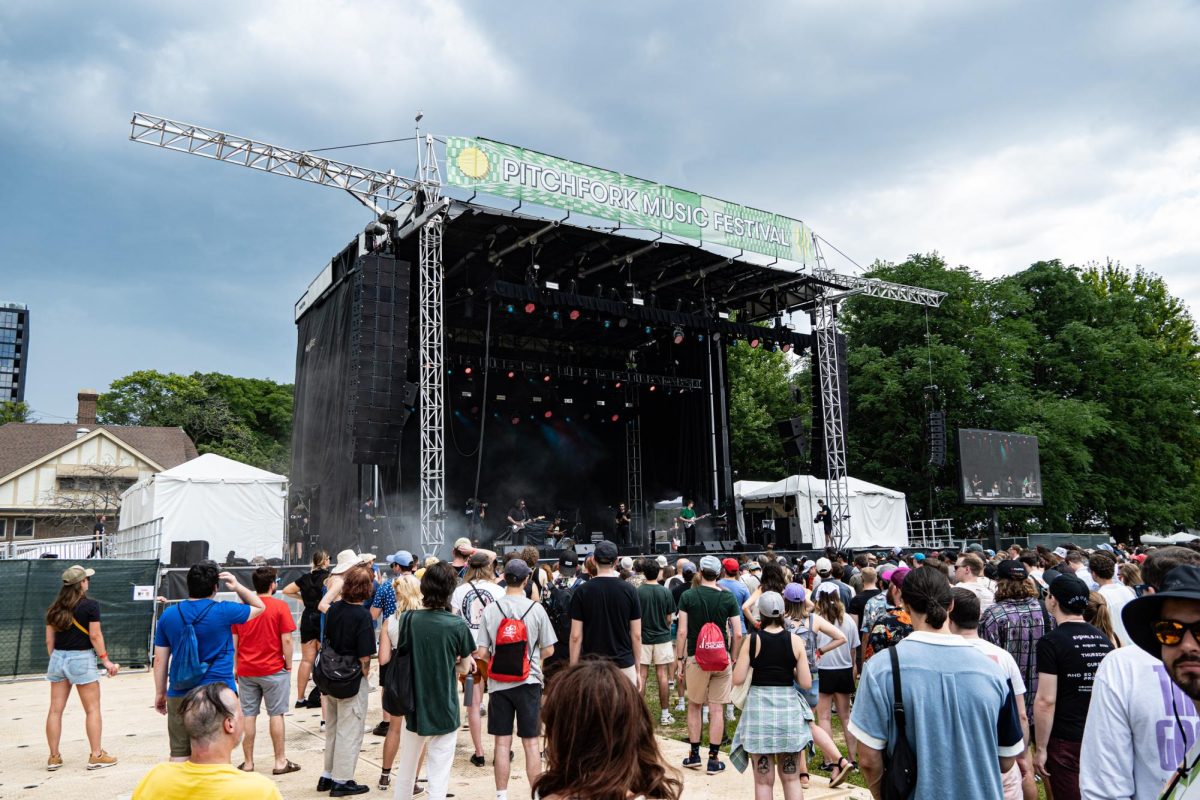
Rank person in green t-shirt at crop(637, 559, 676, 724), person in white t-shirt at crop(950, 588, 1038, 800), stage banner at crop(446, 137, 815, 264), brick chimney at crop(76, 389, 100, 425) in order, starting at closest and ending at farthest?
1. person in white t-shirt at crop(950, 588, 1038, 800)
2. person in green t-shirt at crop(637, 559, 676, 724)
3. stage banner at crop(446, 137, 815, 264)
4. brick chimney at crop(76, 389, 100, 425)

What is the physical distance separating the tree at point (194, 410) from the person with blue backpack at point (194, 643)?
1736 inches

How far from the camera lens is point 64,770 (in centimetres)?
623

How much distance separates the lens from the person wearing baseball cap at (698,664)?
233 inches

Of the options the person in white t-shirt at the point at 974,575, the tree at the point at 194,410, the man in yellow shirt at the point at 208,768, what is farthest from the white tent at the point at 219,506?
the tree at the point at 194,410

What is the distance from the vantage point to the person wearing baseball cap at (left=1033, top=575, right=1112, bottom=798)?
3.38m

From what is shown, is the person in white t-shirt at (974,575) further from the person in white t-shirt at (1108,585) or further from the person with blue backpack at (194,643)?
the person with blue backpack at (194,643)

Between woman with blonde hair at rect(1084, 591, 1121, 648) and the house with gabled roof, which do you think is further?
the house with gabled roof

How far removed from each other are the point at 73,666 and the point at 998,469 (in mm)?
21652

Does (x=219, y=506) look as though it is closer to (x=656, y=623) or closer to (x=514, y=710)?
(x=656, y=623)

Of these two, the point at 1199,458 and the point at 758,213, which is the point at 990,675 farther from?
the point at 1199,458

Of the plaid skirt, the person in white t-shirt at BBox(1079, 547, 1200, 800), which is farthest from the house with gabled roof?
the person in white t-shirt at BBox(1079, 547, 1200, 800)

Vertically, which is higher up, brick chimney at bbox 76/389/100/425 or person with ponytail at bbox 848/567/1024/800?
brick chimney at bbox 76/389/100/425

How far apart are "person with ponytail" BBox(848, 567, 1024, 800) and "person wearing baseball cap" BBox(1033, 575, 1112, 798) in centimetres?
89

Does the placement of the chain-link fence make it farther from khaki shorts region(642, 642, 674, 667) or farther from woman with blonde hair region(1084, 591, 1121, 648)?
woman with blonde hair region(1084, 591, 1121, 648)
